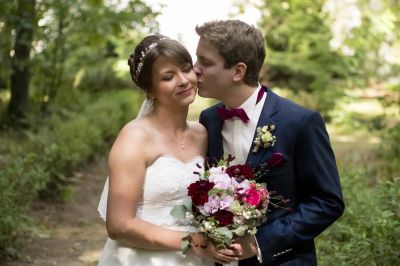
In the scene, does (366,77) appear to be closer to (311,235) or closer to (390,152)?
(390,152)

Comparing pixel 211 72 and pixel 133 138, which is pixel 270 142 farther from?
pixel 133 138

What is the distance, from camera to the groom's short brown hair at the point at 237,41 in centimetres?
297

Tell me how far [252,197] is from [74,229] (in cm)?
469

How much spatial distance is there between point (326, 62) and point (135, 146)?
1261 centimetres

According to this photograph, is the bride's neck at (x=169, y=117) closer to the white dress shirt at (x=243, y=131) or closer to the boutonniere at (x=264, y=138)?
the white dress shirt at (x=243, y=131)

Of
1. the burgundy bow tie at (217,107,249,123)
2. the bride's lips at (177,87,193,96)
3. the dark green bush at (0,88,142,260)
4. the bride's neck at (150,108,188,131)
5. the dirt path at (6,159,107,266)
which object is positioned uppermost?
the bride's lips at (177,87,193,96)

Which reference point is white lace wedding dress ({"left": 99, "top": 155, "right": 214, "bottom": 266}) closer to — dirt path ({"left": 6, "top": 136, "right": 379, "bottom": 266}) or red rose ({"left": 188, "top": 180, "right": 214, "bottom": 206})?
red rose ({"left": 188, "top": 180, "right": 214, "bottom": 206})

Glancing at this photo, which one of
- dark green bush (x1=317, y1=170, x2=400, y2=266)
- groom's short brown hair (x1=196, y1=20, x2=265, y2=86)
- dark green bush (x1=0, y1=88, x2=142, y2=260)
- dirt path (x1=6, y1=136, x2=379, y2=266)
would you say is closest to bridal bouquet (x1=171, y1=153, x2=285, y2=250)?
groom's short brown hair (x1=196, y1=20, x2=265, y2=86)

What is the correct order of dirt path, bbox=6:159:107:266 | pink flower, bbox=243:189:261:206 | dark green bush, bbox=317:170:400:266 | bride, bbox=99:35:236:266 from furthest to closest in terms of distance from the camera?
1. dirt path, bbox=6:159:107:266
2. dark green bush, bbox=317:170:400:266
3. bride, bbox=99:35:236:266
4. pink flower, bbox=243:189:261:206

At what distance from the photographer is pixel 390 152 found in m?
8.70

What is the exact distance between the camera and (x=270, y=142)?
2861 millimetres

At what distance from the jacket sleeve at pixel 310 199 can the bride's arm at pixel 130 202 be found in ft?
1.47

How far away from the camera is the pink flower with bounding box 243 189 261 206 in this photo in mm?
2594

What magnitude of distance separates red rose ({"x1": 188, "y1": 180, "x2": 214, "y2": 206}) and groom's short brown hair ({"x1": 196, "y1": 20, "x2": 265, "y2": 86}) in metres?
0.65
